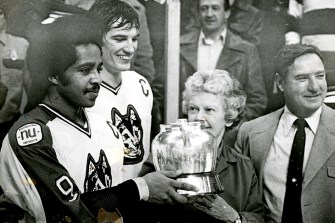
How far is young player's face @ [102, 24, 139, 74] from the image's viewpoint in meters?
2.72

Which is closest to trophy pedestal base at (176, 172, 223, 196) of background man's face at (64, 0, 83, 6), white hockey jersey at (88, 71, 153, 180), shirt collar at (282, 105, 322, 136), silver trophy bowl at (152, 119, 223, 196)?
silver trophy bowl at (152, 119, 223, 196)

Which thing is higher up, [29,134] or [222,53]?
[222,53]

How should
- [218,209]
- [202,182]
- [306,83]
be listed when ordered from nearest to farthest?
1. [202,182]
2. [218,209]
3. [306,83]

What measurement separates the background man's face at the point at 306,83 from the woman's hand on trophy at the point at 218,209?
1.93 feet

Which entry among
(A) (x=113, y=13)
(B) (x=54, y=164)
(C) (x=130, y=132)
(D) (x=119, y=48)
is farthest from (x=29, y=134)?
(A) (x=113, y=13)

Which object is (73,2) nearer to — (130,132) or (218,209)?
(130,132)

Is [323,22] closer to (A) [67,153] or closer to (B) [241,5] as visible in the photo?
(B) [241,5]

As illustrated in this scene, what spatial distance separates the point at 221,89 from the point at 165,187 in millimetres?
530

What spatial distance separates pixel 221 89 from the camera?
2736 mm

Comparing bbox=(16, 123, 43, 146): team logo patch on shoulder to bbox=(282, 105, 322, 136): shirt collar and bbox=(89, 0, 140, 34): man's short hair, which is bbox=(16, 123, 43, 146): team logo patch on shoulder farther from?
bbox=(282, 105, 322, 136): shirt collar

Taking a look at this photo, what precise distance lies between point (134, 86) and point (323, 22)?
96cm

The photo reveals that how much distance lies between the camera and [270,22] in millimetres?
2832

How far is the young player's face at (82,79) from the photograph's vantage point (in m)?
2.63

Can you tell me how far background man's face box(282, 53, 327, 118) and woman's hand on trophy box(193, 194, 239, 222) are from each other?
59cm
